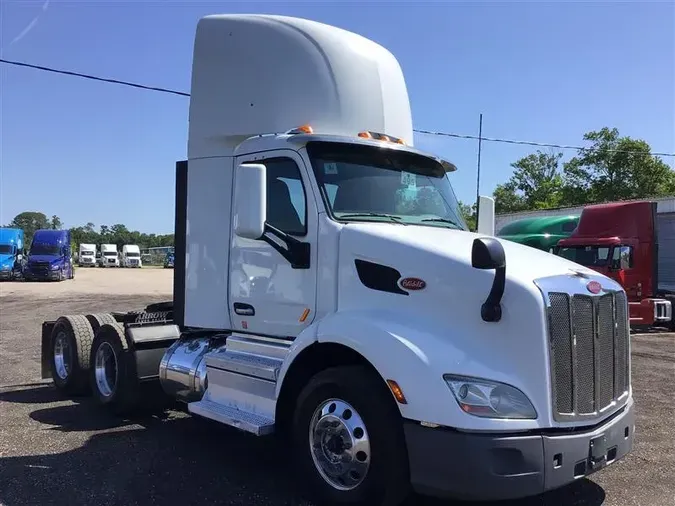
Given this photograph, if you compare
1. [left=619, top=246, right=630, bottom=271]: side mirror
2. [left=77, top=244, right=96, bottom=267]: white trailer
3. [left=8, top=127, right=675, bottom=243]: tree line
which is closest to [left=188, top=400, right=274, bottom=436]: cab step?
[left=619, top=246, right=630, bottom=271]: side mirror

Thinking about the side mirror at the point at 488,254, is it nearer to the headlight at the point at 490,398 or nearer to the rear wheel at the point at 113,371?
the headlight at the point at 490,398

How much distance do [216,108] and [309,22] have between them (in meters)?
1.18

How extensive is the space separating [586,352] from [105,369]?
5631mm

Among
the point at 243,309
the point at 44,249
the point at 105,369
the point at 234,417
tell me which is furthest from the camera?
the point at 44,249

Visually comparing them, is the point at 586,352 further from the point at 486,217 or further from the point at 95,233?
the point at 95,233

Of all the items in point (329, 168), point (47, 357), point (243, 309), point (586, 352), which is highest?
point (329, 168)

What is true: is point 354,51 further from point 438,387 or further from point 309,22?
point 438,387

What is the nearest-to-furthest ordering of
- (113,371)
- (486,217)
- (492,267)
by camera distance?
(492,267) → (486,217) → (113,371)

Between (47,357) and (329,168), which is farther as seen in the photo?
(47,357)

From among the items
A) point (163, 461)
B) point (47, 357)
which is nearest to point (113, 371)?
point (47, 357)

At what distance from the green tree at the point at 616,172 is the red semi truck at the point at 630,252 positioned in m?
36.3

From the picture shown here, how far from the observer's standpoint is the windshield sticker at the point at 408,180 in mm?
5195

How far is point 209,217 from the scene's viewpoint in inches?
232

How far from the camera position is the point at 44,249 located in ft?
126
